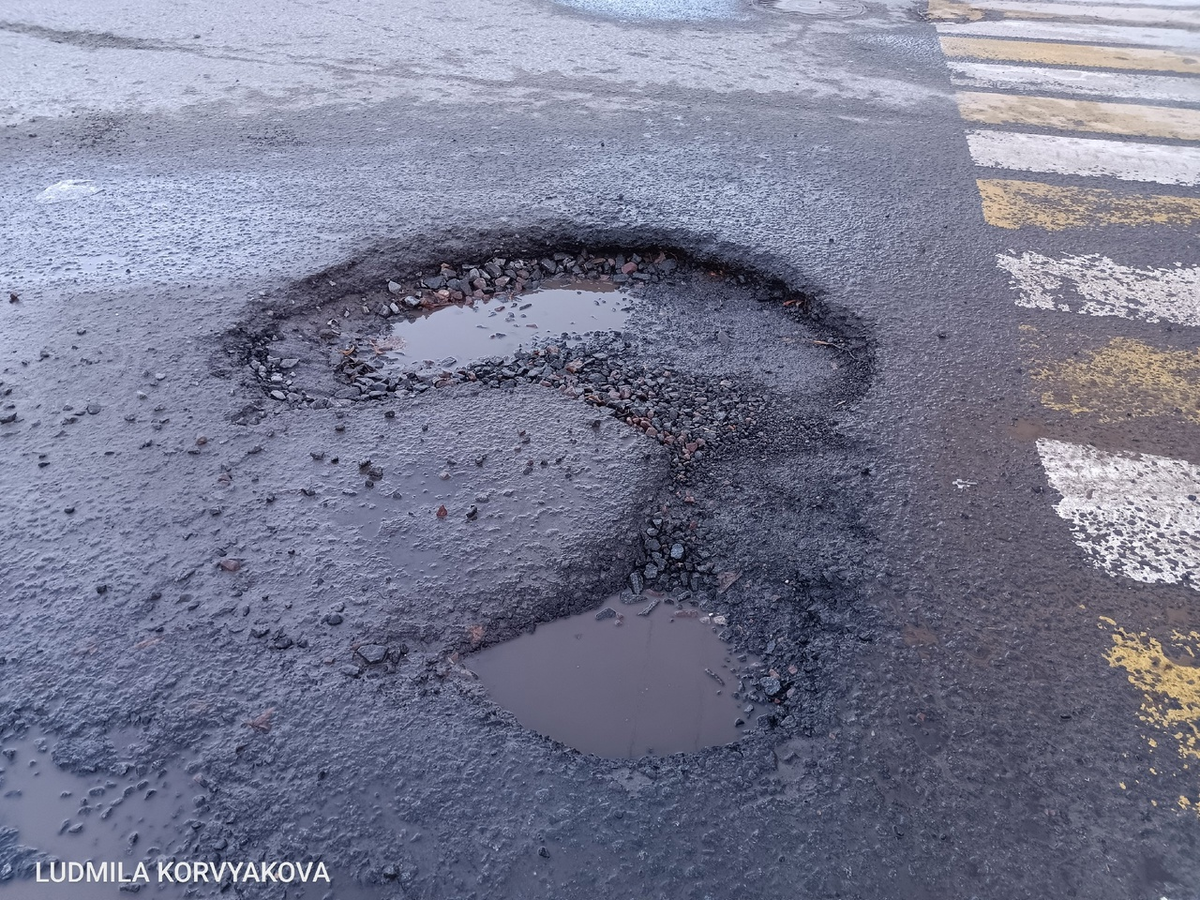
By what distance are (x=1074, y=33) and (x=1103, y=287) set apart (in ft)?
17.7

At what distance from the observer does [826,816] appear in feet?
6.82

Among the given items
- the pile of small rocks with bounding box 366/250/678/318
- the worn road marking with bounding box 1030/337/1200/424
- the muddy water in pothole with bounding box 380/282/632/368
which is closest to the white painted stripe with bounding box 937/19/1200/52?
the worn road marking with bounding box 1030/337/1200/424

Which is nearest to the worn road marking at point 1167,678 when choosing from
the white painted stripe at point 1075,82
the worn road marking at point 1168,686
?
the worn road marking at point 1168,686

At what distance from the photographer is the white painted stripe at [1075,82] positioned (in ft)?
21.7

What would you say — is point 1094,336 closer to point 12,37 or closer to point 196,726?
point 196,726

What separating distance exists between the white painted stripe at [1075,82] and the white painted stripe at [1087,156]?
1099 mm

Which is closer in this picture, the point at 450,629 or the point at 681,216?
the point at 450,629

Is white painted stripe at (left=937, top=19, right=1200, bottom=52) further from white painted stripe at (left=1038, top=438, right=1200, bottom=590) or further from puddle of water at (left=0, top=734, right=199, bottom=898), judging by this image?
puddle of water at (left=0, top=734, right=199, bottom=898)

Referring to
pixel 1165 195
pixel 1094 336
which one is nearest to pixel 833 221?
pixel 1094 336

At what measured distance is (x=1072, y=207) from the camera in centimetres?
496

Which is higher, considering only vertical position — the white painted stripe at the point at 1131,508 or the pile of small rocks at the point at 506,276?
the pile of small rocks at the point at 506,276

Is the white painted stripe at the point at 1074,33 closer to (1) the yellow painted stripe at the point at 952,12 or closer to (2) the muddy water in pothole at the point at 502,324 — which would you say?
(1) the yellow painted stripe at the point at 952,12

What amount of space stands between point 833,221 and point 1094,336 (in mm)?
1482

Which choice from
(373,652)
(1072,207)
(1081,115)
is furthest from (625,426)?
(1081,115)
